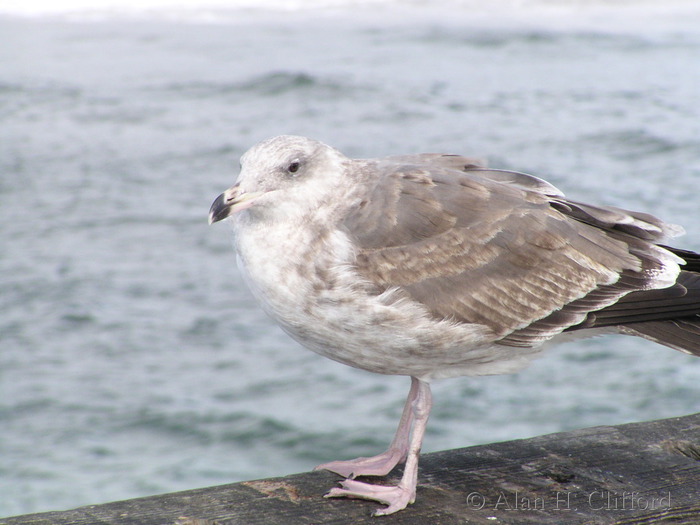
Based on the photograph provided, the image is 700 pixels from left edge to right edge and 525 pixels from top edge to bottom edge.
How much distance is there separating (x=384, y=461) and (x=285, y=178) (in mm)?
1119

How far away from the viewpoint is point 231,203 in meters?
3.35

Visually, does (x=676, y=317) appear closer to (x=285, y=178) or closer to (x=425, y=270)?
(x=425, y=270)

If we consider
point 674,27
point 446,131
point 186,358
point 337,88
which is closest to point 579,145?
point 446,131

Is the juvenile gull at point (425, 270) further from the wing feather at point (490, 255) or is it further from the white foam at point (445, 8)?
the white foam at point (445, 8)

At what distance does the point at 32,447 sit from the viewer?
263 inches

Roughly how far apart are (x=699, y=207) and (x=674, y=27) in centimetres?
917

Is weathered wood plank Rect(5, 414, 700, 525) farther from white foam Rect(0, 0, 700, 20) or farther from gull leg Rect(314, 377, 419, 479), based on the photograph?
white foam Rect(0, 0, 700, 20)

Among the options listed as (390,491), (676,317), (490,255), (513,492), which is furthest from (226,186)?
(513,492)

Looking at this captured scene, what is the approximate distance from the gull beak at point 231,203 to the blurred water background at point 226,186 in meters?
3.39

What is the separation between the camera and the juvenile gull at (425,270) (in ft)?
10.8

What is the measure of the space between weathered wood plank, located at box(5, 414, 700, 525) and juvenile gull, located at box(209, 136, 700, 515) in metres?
0.24

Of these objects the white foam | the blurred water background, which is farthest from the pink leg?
the white foam

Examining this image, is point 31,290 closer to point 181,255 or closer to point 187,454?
point 181,255

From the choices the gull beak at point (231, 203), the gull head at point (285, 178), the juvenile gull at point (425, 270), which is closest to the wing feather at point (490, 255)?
the juvenile gull at point (425, 270)
